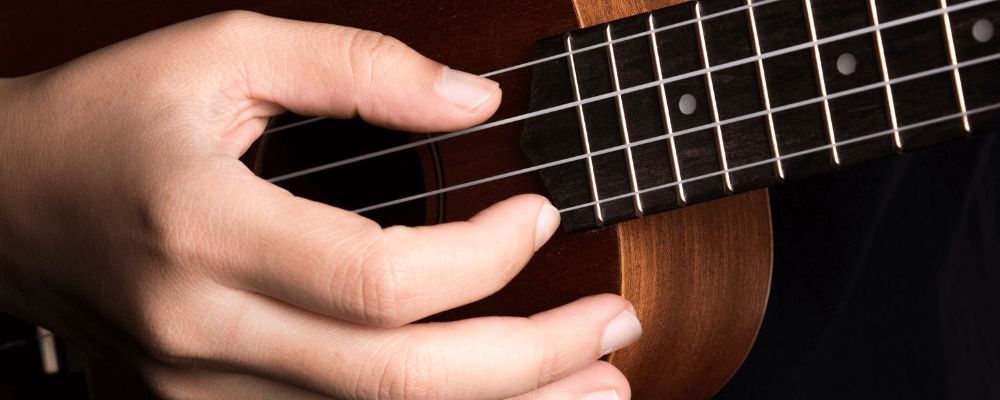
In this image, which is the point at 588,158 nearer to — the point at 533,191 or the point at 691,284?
the point at 533,191

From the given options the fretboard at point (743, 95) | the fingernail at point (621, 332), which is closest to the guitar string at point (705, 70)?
the fretboard at point (743, 95)

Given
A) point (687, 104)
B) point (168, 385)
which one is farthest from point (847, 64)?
point (168, 385)

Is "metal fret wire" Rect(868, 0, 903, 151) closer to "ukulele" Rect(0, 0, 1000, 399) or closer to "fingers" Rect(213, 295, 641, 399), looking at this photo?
"ukulele" Rect(0, 0, 1000, 399)

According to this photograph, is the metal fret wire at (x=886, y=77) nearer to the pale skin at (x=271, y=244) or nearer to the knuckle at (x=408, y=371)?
the pale skin at (x=271, y=244)

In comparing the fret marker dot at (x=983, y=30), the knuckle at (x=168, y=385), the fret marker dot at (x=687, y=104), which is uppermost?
the fret marker dot at (x=983, y=30)

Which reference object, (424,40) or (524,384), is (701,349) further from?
(424,40)

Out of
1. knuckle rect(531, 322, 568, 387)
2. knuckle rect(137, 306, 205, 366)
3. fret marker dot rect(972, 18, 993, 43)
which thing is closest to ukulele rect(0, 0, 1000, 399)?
fret marker dot rect(972, 18, 993, 43)
